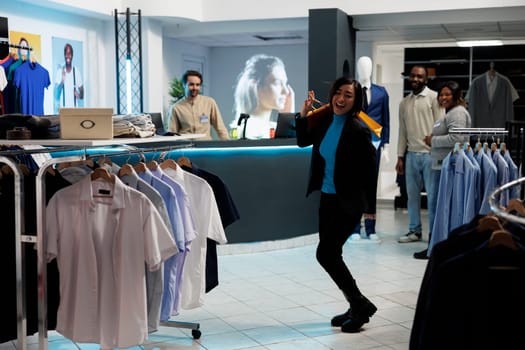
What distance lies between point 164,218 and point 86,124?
2.05ft

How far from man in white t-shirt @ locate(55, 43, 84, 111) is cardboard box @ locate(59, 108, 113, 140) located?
19.6 feet

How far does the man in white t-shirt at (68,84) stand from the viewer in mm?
9047

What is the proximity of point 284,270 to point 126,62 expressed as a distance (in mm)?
4167

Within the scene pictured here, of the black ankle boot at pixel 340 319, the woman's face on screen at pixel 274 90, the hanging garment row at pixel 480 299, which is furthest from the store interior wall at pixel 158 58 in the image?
the hanging garment row at pixel 480 299

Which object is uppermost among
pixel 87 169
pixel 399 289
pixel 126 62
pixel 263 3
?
pixel 263 3

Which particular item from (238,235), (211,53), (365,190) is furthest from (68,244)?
(211,53)

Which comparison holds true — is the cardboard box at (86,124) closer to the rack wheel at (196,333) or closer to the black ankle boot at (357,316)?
the rack wheel at (196,333)

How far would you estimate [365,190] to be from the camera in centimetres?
452

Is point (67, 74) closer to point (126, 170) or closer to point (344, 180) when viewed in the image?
point (344, 180)

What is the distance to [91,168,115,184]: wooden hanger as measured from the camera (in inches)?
134

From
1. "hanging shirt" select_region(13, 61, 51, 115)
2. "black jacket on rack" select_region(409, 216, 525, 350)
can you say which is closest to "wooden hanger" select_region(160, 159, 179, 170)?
"black jacket on rack" select_region(409, 216, 525, 350)

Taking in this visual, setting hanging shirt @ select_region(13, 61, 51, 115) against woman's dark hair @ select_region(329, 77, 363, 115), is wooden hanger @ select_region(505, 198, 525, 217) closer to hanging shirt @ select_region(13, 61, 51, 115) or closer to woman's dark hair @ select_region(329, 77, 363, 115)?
woman's dark hair @ select_region(329, 77, 363, 115)

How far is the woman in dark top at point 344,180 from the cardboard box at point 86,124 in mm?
1629

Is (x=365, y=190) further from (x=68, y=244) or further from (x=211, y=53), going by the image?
(x=211, y=53)
